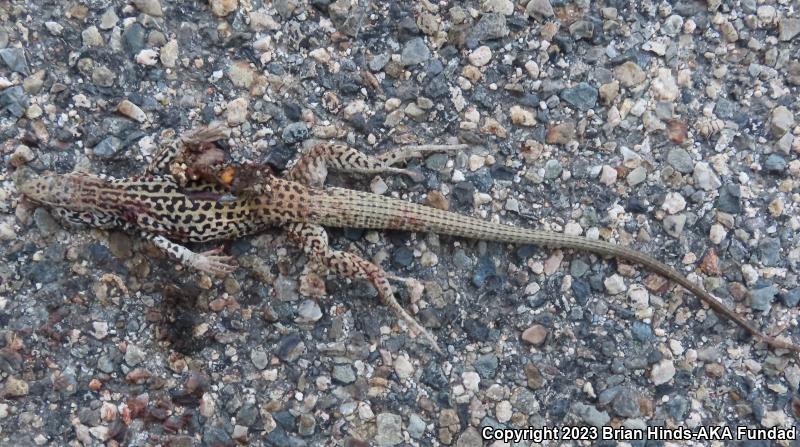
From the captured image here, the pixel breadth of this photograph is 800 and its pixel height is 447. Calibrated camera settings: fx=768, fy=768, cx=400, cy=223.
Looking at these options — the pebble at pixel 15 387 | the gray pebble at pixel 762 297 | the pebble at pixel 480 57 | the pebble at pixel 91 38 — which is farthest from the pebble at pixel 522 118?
the pebble at pixel 15 387

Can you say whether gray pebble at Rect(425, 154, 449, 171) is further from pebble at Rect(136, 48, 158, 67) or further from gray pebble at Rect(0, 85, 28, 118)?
gray pebble at Rect(0, 85, 28, 118)

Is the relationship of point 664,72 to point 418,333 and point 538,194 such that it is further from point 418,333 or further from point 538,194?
point 418,333

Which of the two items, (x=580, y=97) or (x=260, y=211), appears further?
(x=580, y=97)

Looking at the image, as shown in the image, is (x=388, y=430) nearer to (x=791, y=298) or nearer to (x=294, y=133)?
(x=294, y=133)

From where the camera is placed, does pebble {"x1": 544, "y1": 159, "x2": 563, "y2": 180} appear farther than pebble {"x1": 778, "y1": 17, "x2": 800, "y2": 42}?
No

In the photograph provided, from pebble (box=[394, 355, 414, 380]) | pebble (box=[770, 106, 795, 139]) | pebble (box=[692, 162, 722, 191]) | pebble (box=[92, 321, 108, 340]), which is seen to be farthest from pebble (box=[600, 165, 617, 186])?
pebble (box=[92, 321, 108, 340])

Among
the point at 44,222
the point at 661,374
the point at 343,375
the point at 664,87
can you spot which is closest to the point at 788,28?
the point at 664,87
